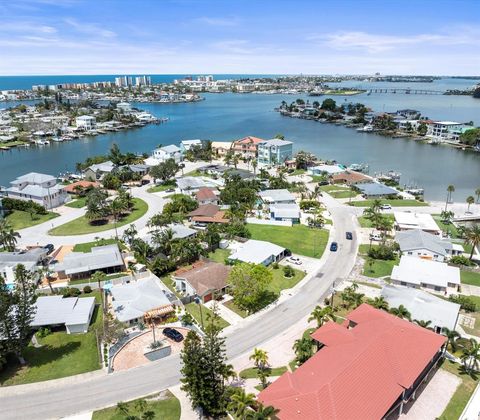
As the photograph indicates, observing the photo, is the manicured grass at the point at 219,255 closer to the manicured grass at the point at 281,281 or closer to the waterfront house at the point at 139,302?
the manicured grass at the point at 281,281

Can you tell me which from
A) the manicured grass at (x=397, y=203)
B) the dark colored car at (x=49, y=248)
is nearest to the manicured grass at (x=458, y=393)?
the manicured grass at (x=397, y=203)

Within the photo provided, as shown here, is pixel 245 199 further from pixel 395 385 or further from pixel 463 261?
pixel 395 385

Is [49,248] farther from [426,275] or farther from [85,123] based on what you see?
[85,123]

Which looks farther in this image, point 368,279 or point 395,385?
point 368,279

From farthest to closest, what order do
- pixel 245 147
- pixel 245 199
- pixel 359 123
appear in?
1. pixel 359 123
2. pixel 245 147
3. pixel 245 199

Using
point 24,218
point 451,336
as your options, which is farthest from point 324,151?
point 451,336

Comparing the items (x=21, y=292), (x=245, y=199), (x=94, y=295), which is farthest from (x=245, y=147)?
(x=21, y=292)
